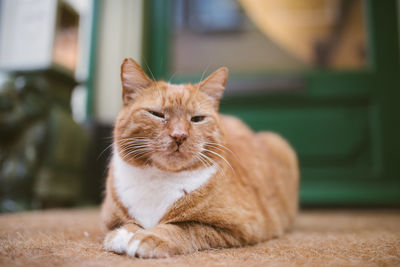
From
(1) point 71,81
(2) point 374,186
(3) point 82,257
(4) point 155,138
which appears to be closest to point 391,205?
(2) point 374,186

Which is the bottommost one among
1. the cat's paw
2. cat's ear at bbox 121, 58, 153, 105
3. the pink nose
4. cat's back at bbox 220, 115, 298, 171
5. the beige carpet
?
the beige carpet

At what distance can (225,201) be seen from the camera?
1.11 metres

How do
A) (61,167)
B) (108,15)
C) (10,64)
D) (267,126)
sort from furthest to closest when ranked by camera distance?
(108,15) → (267,126) → (10,64) → (61,167)

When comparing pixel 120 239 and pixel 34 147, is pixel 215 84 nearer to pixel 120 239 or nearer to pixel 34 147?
pixel 120 239

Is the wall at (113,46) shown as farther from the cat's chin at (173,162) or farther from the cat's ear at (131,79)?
the cat's chin at (173,162)

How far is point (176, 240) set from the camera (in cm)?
94

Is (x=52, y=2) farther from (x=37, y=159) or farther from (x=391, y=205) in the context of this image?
(x=391, y=205)

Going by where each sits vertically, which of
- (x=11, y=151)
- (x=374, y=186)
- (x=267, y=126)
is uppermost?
(x=267, y=126)

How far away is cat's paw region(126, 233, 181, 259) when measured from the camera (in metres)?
0.88

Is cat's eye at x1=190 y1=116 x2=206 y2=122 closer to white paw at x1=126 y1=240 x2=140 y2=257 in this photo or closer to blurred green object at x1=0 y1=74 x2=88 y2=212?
white paw at x1=126 y1=240 x2=140 y2=257

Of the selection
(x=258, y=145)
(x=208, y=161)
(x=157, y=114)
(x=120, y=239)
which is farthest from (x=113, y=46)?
(x=120, y=239)

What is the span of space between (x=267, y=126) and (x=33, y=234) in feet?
6.87

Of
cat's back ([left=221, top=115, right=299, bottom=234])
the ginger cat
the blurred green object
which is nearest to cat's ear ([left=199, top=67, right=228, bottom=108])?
the ginger cat

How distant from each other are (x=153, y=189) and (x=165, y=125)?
23cm
